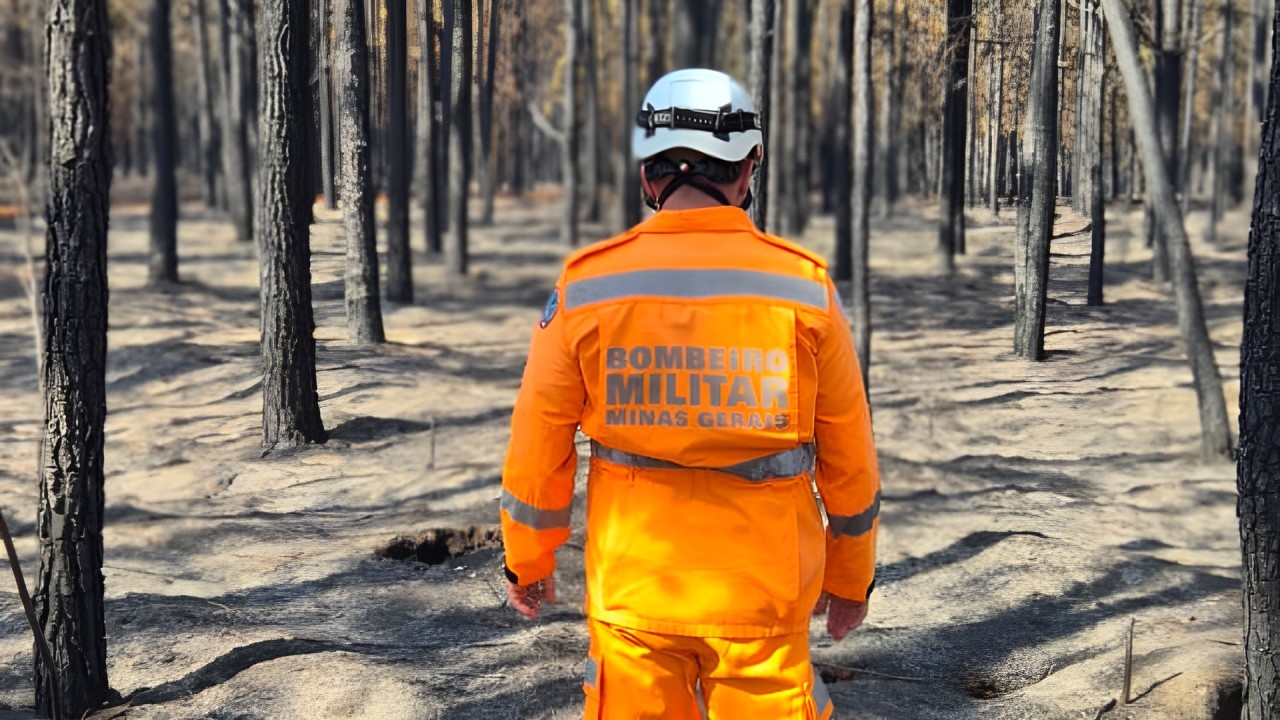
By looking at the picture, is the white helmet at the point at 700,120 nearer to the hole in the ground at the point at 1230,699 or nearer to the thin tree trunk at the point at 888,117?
the hole in the ground at the point at 1230,699

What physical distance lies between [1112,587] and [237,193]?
1909 centimetres

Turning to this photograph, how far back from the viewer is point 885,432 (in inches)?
473

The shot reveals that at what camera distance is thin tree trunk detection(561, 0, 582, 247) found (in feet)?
75.7

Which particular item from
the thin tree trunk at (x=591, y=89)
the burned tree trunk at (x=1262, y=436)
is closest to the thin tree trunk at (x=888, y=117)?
the thin tree trunk at (x=591, y=89)

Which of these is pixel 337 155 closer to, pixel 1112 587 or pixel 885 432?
pixel 1112 587

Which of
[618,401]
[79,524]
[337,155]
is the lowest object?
[79,524]

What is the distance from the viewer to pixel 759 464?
3.11m

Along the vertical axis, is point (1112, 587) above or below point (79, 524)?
below

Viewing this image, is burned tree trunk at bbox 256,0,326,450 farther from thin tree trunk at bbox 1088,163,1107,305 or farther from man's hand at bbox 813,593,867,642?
thin tree trunk at bbox 1088,163,1107,305

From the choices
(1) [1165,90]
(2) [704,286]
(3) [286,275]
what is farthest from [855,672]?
(1) [1165,90]

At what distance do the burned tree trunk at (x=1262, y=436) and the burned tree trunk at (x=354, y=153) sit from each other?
3867 millimetres

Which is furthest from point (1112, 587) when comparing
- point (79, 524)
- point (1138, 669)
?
point (79, 524)

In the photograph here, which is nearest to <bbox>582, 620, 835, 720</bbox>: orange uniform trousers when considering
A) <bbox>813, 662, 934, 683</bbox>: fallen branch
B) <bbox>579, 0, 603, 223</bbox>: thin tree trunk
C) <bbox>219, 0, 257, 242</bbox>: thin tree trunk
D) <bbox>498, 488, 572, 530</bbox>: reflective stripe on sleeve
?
<bbox>498, 488, 572, 530</bbox>: reflective stripe on sleeve

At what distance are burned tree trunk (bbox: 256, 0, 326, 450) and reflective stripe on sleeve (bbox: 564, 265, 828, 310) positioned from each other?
11.5ft
